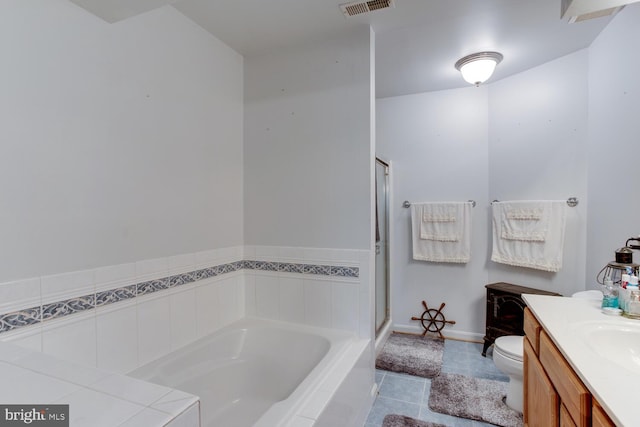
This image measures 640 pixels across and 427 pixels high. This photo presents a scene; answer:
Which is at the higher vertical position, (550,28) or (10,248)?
(550,28)

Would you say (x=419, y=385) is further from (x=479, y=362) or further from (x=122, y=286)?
(x=122, y=286)

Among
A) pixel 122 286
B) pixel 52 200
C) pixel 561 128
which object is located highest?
pixel 561 128

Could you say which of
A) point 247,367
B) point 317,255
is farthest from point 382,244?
point 247,367

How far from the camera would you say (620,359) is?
1175mm

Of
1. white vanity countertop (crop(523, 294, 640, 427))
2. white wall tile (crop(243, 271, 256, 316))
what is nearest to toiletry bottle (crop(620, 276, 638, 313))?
white vanity countertop (crop(523, 294, 640, 427))

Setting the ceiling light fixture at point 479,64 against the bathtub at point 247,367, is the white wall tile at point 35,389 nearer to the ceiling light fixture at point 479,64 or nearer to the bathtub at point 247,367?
the bathtub at point 247,367

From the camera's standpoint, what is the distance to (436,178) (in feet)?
10.6

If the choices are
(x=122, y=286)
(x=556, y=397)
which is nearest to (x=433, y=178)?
(x=556, y=397)

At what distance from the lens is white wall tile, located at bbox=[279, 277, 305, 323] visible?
2.31m

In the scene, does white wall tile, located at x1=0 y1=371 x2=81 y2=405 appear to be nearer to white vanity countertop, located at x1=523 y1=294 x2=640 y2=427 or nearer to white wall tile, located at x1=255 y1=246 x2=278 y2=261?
white vanity countertop, located at x1=523 y1=294 x2=640 y2=427

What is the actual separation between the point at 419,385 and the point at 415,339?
0.83m

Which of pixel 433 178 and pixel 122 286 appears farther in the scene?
pixel 433 178

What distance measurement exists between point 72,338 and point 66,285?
24cm

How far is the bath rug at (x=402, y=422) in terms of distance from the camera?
192cm
